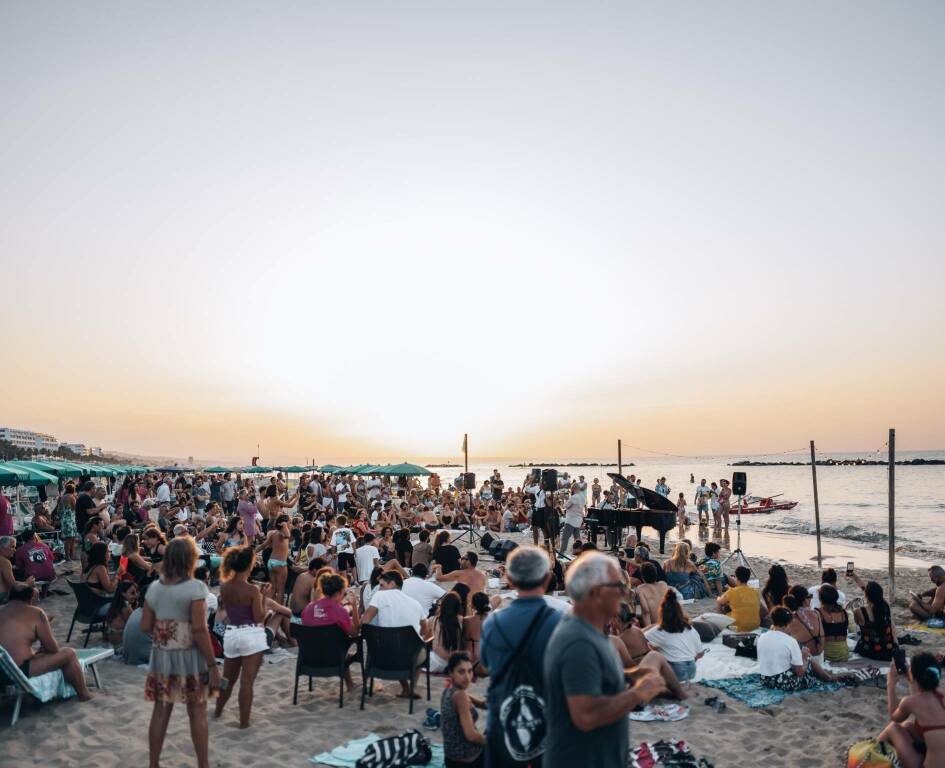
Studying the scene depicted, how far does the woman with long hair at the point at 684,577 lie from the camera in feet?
34.2

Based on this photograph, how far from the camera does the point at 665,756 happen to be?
15.7 ft

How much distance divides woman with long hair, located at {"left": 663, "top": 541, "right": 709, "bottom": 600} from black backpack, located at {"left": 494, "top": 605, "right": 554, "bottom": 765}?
8.42 m

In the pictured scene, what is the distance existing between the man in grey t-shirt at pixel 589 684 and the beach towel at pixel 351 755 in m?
2.82

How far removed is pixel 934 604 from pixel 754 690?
4.59 m

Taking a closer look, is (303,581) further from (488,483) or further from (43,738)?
(488,483)

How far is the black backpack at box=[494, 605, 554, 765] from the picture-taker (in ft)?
8.57

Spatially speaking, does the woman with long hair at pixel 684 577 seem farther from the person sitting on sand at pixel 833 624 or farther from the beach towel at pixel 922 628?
the person sitting on sand at pixel 833 624

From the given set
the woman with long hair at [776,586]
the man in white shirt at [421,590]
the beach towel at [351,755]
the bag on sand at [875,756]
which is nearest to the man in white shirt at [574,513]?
the woman with long hair at [776,586]

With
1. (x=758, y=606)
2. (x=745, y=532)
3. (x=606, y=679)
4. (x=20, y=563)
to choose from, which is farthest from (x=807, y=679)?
(x=745, y=532)

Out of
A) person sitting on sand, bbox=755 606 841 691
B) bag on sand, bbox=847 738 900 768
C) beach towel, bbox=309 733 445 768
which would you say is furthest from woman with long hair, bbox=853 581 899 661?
beach towel, bbox=309 733 445 768

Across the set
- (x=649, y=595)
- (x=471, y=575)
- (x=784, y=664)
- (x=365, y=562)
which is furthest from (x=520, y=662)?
(x=365, y=562)

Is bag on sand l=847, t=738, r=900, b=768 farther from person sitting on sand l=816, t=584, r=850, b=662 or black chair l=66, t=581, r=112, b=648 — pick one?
black chair l=66, t=581, r=112, b=648

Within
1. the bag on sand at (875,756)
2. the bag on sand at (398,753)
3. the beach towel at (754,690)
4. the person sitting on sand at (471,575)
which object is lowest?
the beach towel at (754,690)

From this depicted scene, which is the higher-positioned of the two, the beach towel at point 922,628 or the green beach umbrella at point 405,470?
the green beach umbrella at point 405,470
